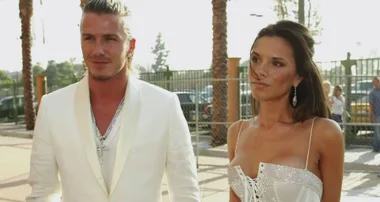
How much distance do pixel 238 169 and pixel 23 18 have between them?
16.7 m

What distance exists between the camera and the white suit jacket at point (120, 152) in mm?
2021

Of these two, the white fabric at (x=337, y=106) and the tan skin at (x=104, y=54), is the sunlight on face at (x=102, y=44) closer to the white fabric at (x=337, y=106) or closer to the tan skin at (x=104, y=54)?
the tan skin at (x=104, y=54)

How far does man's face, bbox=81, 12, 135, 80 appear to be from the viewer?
2.05m

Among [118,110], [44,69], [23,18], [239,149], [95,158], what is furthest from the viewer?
[44,69]

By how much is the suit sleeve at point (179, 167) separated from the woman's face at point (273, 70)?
405 millimetres

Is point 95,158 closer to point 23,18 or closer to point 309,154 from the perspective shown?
point 309,154

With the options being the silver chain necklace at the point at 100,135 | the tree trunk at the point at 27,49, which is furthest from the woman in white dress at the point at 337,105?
the tree trunk at the point at 27,49

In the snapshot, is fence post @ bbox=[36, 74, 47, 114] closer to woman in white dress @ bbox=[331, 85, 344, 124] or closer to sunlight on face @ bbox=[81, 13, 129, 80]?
woman in white dress @ bbox=[331, 85, 344, 124]

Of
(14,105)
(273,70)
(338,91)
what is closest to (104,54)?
(273,70)

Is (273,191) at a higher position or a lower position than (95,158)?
lower

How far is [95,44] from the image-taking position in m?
2.06

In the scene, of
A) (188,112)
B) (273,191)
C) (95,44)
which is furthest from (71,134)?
(188,112)

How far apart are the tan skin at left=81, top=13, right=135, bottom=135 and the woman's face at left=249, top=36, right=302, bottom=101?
62cm

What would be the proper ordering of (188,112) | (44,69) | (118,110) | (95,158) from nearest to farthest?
(95,158), (118,110), (188,112), (44,69)
